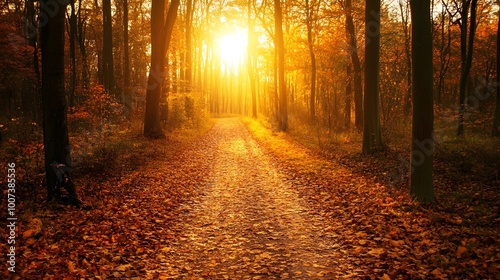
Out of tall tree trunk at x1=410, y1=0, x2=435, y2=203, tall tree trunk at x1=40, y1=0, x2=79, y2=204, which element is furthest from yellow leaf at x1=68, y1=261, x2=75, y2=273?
tall tree trunk at x1=410, y1=0, x2=435, y2=203

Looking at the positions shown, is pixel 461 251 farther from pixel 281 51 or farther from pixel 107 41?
pixel 107 41

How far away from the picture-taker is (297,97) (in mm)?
43312

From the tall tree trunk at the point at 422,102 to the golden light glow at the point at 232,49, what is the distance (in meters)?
Result: 33.9

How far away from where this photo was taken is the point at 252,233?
6164 mm

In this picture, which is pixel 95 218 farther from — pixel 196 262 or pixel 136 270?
pixel 196 262

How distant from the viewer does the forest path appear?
4.80 m

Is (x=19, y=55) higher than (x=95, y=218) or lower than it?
higher

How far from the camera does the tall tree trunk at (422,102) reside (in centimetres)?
686

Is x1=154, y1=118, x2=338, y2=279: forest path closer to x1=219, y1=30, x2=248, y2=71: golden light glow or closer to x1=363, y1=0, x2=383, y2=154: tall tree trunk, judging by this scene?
x1=363, y1=0, x2=383, y2=154: tall tree trunk

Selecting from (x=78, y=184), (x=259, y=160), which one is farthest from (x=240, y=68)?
(x=78, y=184)

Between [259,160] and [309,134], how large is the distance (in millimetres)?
7900

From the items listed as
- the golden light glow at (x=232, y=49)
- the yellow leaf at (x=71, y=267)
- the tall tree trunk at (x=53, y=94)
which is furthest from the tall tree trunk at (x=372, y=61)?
the golden light glow at (x=232, y=49)

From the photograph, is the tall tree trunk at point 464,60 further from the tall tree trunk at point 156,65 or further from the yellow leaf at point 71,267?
the yellow leaf at point 71,267

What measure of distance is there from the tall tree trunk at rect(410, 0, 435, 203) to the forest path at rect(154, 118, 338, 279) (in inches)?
101
